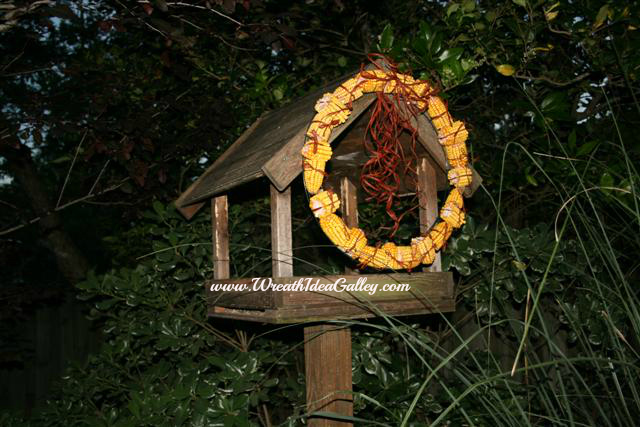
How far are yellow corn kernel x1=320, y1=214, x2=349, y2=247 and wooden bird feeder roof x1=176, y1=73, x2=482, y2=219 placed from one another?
0.58 feet

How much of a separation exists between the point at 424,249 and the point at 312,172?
20.6 inches

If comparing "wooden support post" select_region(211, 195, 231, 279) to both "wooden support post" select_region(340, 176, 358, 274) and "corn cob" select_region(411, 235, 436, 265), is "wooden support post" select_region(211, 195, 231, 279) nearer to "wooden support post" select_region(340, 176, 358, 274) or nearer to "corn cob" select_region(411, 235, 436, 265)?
"wooden support post" select_region(340, 176, 358, 274)

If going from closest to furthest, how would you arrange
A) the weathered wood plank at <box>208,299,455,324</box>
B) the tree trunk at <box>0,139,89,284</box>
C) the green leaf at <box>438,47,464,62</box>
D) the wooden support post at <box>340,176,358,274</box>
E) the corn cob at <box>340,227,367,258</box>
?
1. the weathered wood plank at <box>208,299,455,324</box>
2. the corn cob at <box>340,227,367,258</box>
3. the green leaf at <box>438,47,464,62</box>
4. the wooden support post at <box>340,176,358,274</box>
5. the tree trunk at <box>0,139,89,284</box>

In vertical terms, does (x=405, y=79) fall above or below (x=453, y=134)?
above

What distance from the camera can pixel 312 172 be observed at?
198 cm

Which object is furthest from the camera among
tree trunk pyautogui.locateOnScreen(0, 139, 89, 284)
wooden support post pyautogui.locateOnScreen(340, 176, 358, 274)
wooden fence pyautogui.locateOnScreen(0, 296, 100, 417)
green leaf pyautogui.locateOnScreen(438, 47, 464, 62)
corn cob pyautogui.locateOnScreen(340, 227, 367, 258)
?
wooden fence pyautogui.locateOnScreen(0, 296, 100, 417)

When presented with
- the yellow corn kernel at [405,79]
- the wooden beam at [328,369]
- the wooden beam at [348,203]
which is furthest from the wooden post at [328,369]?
the yellow corn kernel at [405,79]

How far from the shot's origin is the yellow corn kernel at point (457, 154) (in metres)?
2.23

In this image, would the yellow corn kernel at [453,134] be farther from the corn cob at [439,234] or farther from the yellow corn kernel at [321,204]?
the yellow corn kernel at [321,204]

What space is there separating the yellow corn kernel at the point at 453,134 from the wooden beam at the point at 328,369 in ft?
2.59

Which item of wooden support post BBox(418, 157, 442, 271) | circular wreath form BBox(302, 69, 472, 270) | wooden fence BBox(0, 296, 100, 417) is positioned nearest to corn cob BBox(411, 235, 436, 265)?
circular wreath form BBox(302, 69, 472, 270)

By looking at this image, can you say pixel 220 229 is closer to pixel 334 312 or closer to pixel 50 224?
pixel 334 312

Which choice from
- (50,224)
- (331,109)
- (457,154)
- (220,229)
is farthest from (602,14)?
(50,224)

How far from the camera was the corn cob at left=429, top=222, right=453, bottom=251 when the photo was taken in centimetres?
221
